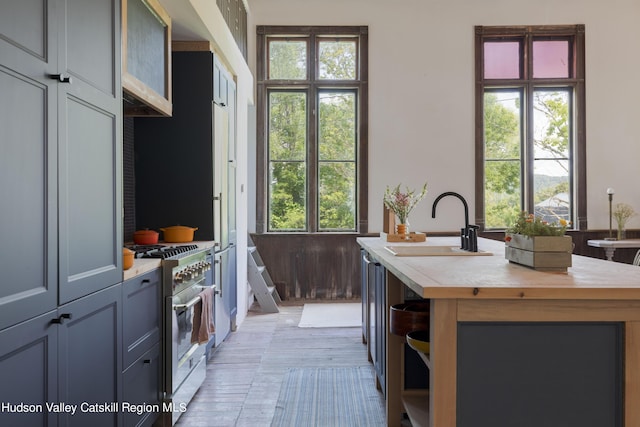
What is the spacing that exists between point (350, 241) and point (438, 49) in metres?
2.67

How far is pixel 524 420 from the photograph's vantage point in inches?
61.4

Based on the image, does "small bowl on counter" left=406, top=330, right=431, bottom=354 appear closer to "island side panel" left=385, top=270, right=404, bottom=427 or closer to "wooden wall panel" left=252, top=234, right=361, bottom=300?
"island side panel" left=385, top=270, right=404, bottom=427

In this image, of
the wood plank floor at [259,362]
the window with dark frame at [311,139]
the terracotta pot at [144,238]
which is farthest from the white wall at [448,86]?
the terracotta pot at [144,238]

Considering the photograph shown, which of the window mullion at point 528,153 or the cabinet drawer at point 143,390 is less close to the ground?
the window mullion at point 528,153

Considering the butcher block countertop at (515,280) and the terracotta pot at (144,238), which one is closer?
the butcher block countertop at (515,280)

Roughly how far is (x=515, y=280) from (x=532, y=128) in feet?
17.0

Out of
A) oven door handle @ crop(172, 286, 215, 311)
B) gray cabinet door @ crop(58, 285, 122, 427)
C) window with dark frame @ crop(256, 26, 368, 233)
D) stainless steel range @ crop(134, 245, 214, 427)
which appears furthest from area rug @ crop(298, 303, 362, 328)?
gray cabinet door @ crop(58, 285, 122, 427)

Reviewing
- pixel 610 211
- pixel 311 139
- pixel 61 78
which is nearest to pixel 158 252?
pixel 61 78

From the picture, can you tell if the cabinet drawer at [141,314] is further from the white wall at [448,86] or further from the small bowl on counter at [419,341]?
the white wall at [448,86]

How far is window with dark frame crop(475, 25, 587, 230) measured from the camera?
6176mm

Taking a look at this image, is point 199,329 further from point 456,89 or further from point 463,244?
Answer: point 456,89

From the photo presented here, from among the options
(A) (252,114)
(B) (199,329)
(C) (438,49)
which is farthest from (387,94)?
(B) (199,329)

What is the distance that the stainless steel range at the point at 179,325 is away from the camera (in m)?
2.58

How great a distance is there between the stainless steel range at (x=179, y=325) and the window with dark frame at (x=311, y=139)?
3.20m
